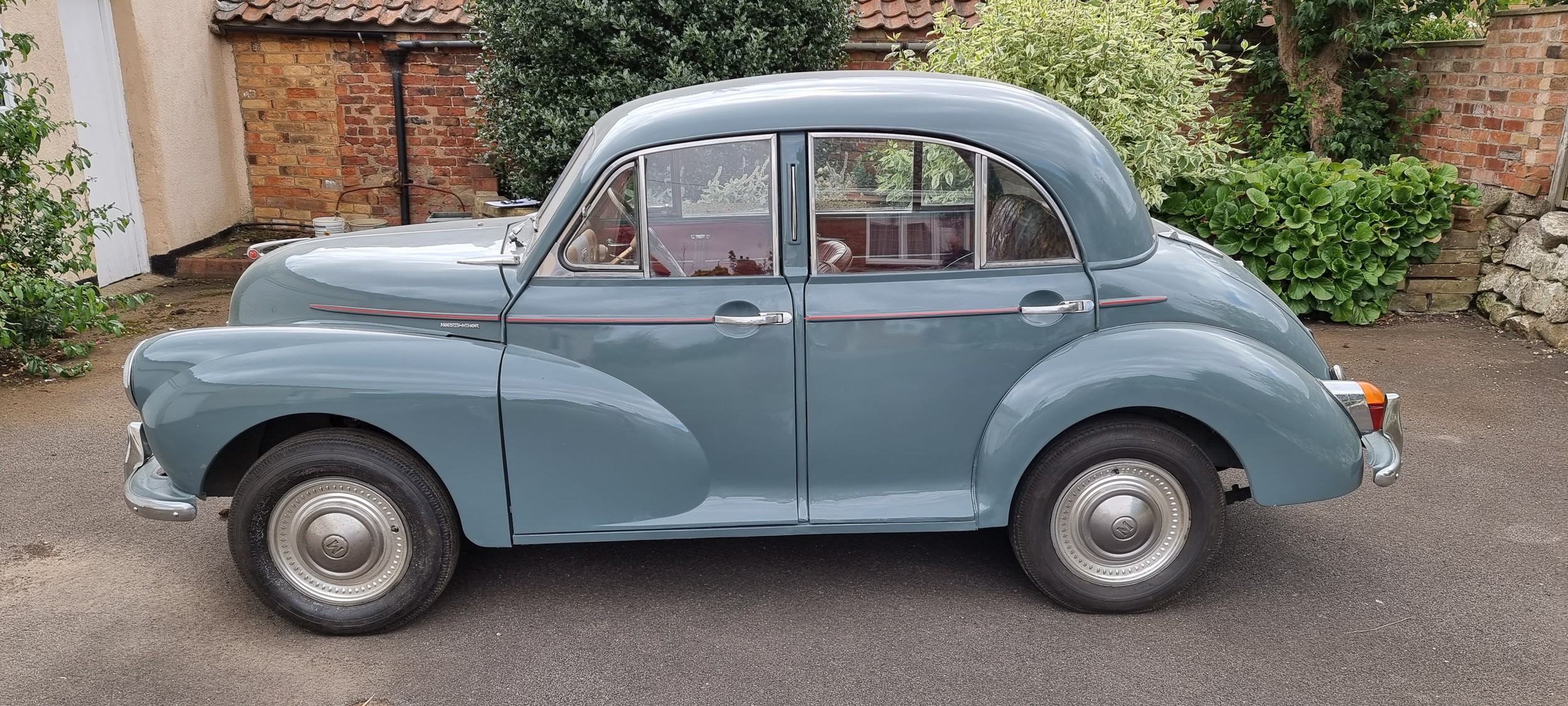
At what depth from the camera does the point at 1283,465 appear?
364 centimetres

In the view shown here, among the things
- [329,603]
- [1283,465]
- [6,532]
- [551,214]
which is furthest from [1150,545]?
[6,532]

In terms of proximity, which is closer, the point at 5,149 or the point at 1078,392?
the point at 1078,392

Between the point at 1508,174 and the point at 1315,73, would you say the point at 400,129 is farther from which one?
the point at 1508,174

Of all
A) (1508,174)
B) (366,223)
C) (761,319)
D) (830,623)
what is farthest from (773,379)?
(366,223)

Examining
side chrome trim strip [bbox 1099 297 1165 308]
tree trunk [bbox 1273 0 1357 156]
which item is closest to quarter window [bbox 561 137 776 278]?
side chrome trim strip [bbox 1099 297 1165 308]

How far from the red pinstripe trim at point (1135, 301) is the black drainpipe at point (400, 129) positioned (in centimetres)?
790

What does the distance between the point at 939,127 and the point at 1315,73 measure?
6.13 meters

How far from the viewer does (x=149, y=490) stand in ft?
12.0

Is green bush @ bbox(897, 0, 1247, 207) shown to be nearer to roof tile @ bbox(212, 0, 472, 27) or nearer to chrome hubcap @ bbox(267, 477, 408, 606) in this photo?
chrome hubcap @ bbox(267, 477, 408, 606)

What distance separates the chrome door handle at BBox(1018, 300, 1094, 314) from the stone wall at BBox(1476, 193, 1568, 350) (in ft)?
16.6

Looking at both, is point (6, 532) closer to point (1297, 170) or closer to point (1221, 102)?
point (1297, 170)

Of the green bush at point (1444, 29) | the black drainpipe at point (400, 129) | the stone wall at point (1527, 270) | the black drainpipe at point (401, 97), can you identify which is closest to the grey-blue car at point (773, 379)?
the stone wall at point (1527, 270)

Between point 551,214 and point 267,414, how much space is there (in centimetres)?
111

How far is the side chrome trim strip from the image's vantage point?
3.69 meters
